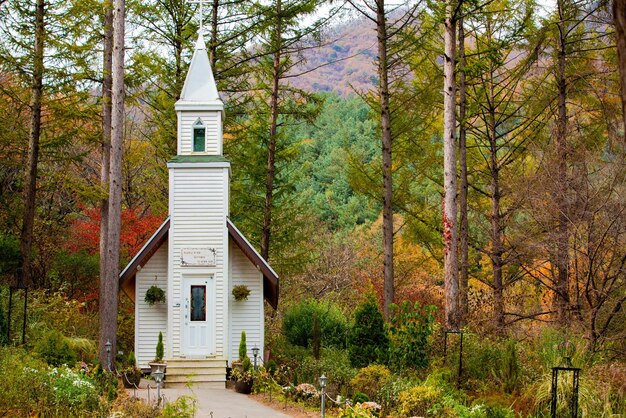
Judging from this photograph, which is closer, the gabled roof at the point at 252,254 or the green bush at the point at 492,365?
the green bush at the point at 492,365

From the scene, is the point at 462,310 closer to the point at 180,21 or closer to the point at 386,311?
the point at 386,311

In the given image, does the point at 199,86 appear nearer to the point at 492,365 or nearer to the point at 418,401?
the point at 492,365

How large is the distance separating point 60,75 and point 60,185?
20.1 ft

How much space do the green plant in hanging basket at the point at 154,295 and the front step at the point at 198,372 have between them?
143 cm

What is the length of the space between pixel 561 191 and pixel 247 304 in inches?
299

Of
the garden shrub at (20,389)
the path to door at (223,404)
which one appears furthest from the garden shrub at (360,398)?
the garden shrub at (20,389)

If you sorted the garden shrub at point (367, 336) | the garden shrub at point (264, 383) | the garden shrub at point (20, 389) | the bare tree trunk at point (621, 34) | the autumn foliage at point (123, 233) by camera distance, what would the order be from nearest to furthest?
the bare tree trunk at point (621, 34) < the garden shrub at point (20, 389) < the garden shrub at point (264, 383) < the garden shrub at point (367, 336) < the autumn foliage at point (123, 233)

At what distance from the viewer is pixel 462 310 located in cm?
2014

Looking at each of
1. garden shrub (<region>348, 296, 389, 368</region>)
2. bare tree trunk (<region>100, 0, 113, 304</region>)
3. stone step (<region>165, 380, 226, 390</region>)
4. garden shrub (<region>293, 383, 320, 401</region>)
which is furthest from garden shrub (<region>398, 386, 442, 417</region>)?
bare tree trunk (<region>100, 0, 113, 304</region>)

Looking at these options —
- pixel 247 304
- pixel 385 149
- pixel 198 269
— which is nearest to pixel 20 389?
pixel 198 269

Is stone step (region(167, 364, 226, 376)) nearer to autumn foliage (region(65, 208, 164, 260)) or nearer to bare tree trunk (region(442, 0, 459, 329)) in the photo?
bare tree trunk (region(442, 0, 459, 329))

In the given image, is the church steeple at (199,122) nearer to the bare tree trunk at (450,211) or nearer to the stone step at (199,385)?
the stone step at (199,385)

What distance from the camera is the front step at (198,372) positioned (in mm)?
17656

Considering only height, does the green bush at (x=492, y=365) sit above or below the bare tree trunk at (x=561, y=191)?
below
